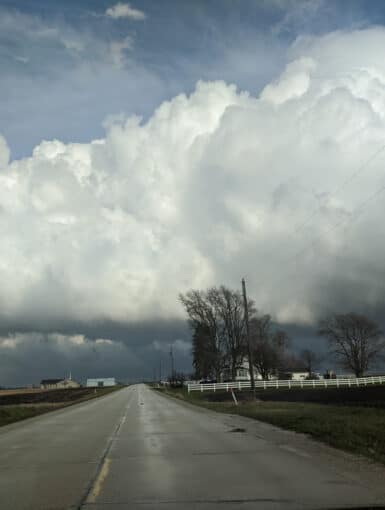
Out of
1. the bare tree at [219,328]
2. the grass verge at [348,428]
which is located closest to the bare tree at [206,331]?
the bare tree at [219,328]

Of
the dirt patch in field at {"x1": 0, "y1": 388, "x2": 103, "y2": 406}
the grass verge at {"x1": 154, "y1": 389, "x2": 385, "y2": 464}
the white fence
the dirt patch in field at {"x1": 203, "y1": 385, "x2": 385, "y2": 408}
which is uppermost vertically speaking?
the white fence

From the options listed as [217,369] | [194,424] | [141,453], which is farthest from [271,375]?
[141,453]

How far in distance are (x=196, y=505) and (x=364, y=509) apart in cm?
212

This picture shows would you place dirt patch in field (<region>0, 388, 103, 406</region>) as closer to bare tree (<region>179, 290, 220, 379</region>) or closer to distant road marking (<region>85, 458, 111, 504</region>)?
bare tree (<region>179, 290, 220, 379</region>)

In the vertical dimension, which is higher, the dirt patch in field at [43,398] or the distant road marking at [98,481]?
the dirt patch in field at [43,398]

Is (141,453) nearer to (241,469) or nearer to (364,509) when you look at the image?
(241,469)

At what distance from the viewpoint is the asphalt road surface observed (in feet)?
25.1

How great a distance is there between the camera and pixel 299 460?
36.4ft

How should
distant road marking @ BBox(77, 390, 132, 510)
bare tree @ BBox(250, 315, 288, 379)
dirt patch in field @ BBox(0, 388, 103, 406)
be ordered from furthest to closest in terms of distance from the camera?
bare tree @ BBox(250, 315, 288, 379) < dirt patch in field @ BBox(0, 388, 103, 406) < distant road marking @ BBox(77, 390, 132, 510)

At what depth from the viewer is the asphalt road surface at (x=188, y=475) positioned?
25.1 feet

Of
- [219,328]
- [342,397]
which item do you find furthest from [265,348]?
[342,397]

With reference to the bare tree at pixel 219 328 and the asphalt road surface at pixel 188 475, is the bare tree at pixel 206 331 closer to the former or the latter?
the bare tree at pixel 219 328

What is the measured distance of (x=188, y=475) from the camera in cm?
973

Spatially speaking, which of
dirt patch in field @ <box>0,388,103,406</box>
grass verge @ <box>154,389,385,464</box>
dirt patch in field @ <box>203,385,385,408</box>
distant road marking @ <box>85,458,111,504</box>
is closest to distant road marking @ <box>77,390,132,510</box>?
distant road marking @ <box>85,458,111,504</box>
